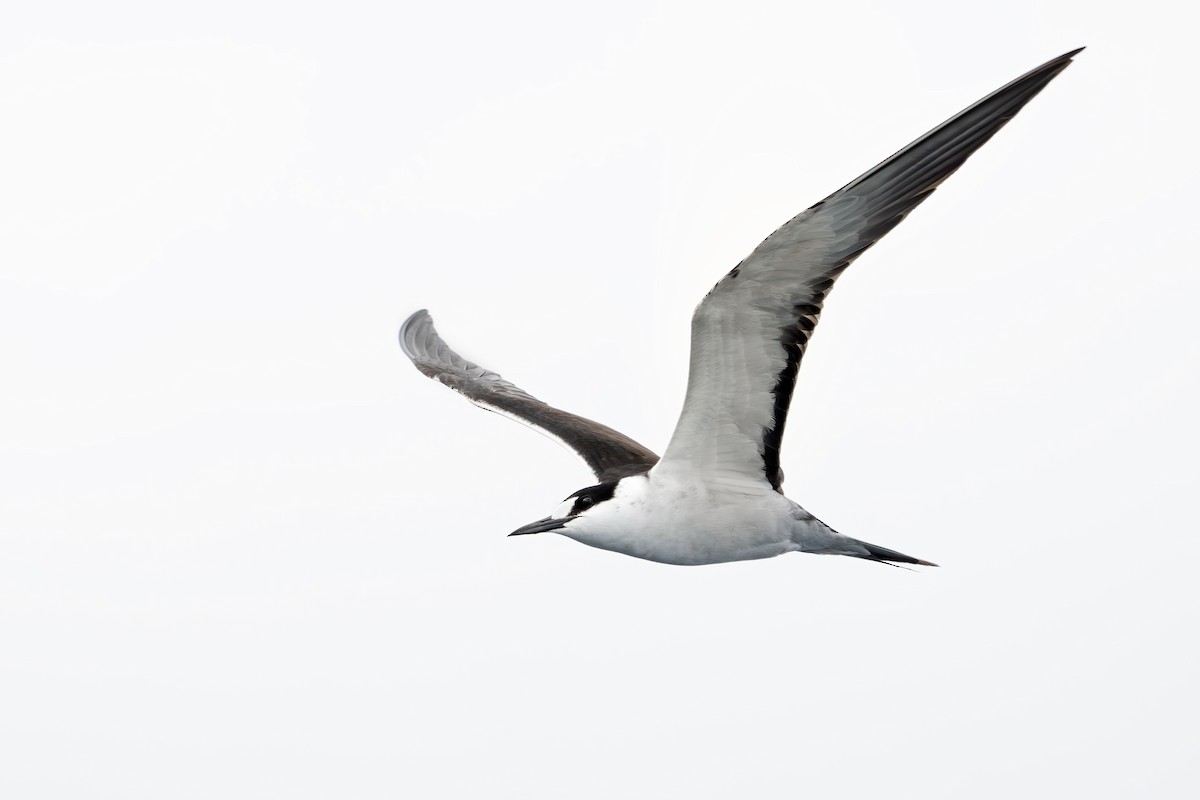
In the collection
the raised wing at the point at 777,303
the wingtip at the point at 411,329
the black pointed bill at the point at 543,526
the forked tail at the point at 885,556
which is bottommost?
the forked tail at the point at 885,556

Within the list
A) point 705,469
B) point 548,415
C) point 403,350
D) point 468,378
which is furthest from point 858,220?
point 403,350

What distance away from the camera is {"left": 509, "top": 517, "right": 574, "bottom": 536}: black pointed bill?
34.7 feet

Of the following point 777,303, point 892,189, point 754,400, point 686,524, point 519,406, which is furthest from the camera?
point 519,406

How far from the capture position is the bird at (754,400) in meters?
8.50

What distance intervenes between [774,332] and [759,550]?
86.5 inches

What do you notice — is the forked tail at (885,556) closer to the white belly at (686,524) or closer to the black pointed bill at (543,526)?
the white belly at (686,524)

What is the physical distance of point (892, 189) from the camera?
28.3 feet

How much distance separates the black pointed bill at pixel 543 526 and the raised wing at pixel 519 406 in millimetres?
977

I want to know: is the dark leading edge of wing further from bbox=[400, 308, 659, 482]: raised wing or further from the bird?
bbox=[400, 308, 659, 482]: raised wing

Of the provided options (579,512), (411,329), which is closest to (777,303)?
(579,512)

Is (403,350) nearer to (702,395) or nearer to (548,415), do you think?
(548,415)

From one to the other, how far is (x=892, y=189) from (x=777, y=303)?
119cm

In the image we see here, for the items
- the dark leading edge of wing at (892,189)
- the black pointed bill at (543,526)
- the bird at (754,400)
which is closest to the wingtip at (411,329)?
the bird at (754,400)

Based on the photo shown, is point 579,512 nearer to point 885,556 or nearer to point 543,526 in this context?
point 543,526
